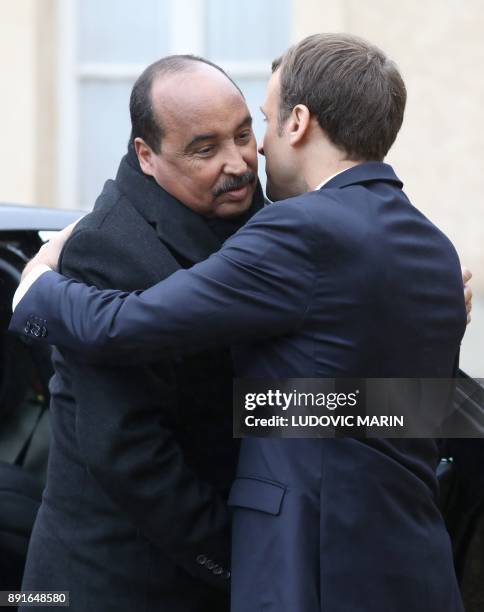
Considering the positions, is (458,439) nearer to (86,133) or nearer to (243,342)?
(243,342)

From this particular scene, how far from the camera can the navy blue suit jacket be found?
205 cm

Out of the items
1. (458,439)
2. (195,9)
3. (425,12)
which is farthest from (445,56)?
(458,439)

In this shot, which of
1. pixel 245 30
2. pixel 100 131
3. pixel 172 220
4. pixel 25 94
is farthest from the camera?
pixel 100 131

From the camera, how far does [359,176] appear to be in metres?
2.16

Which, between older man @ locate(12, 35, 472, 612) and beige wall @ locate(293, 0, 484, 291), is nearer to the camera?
older man @ locate(12, 35, 472, 612)

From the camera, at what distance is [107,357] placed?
209 cm

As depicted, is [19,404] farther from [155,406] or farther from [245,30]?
[245,30]

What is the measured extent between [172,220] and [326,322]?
397 millimetres

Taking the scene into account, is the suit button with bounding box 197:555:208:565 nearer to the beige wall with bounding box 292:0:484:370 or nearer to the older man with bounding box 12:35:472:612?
the older man with bounding box 12:35:472:612

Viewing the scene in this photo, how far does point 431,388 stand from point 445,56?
480 cm

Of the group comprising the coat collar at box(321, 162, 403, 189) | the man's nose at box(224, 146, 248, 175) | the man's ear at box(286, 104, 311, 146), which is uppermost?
the man's ear at box(286, 104, 311, 146)

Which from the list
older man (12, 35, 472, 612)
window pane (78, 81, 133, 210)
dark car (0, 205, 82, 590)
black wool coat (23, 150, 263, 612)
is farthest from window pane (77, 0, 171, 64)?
older man (12, 35, 472, 612)

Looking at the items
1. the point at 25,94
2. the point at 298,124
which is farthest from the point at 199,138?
the point at 25,94

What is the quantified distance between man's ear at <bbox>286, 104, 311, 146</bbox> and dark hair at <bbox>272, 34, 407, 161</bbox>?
1 cm
